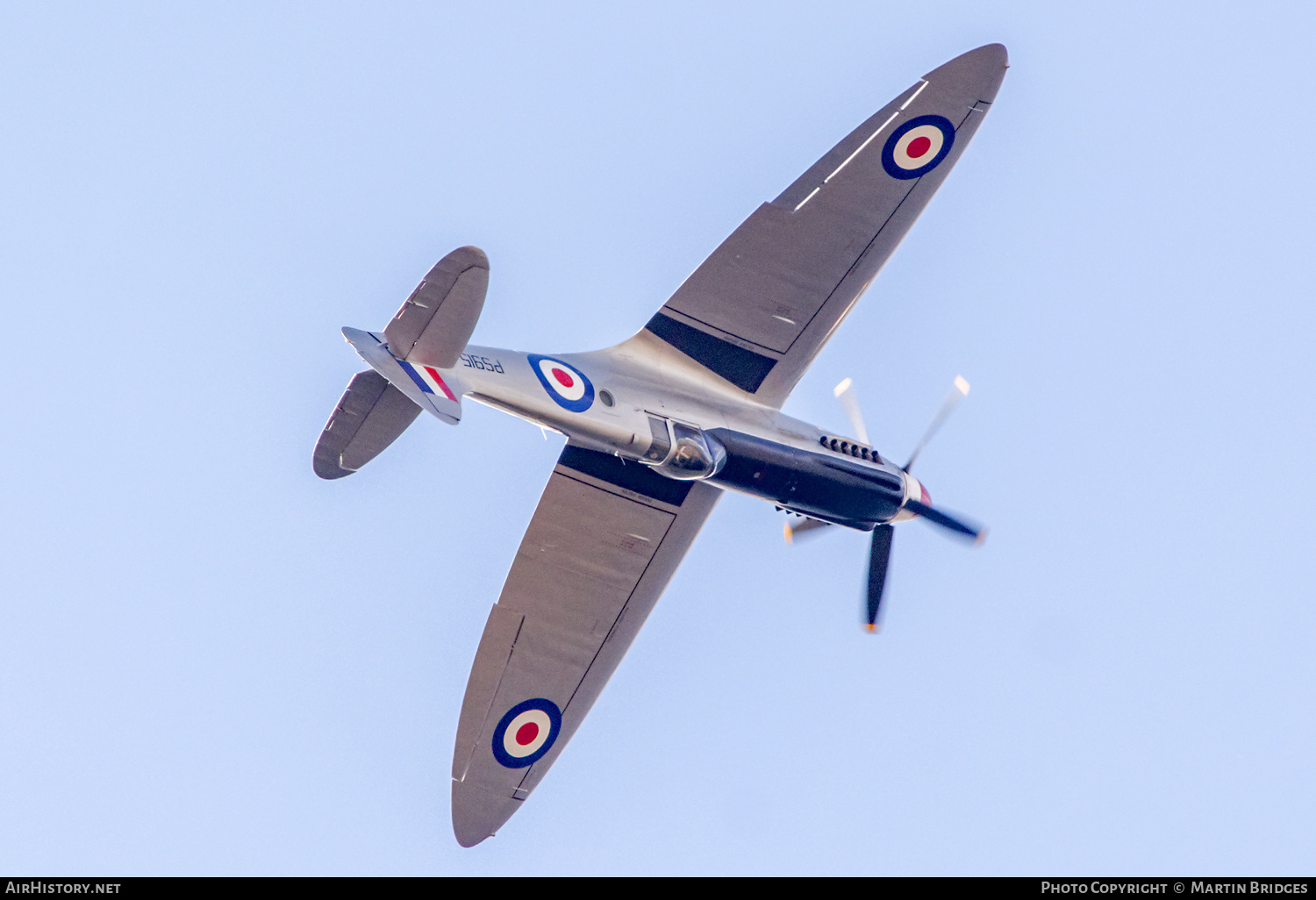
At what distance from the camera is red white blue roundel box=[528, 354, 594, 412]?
79.5 ft

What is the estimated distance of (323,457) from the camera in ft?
79.0

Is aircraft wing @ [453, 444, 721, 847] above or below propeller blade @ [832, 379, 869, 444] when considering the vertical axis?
below

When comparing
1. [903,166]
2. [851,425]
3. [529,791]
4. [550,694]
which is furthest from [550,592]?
[903,166]

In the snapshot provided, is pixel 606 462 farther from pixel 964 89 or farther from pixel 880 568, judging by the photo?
pixel 964 89

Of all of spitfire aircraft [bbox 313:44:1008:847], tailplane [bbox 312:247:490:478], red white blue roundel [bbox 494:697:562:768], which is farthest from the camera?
red white blue roundel [bbox 494:697:562:768]

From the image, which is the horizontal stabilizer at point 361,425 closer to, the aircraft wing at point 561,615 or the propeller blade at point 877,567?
the aircraft wing at point 561,615

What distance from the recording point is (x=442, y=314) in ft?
72.6

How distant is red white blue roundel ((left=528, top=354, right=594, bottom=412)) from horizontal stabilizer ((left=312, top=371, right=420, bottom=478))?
1.91m

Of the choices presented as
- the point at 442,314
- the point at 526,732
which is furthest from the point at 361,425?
the point at 526,732

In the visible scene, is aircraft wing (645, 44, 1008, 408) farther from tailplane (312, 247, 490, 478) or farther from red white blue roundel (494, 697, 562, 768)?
red white blue roundel (494, 697, 562, 768)

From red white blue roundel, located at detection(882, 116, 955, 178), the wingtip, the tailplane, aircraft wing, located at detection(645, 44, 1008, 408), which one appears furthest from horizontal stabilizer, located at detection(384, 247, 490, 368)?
the wingtip

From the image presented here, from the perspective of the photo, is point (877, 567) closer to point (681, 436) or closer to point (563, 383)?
point (681, 436)

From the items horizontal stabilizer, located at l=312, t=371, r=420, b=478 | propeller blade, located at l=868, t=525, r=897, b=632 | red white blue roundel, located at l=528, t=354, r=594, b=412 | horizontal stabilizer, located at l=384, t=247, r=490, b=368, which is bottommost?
horizontal stabilizer, located at l=312, t=371, r=420, b=478

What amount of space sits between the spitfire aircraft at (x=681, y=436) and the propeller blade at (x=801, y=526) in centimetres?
4
